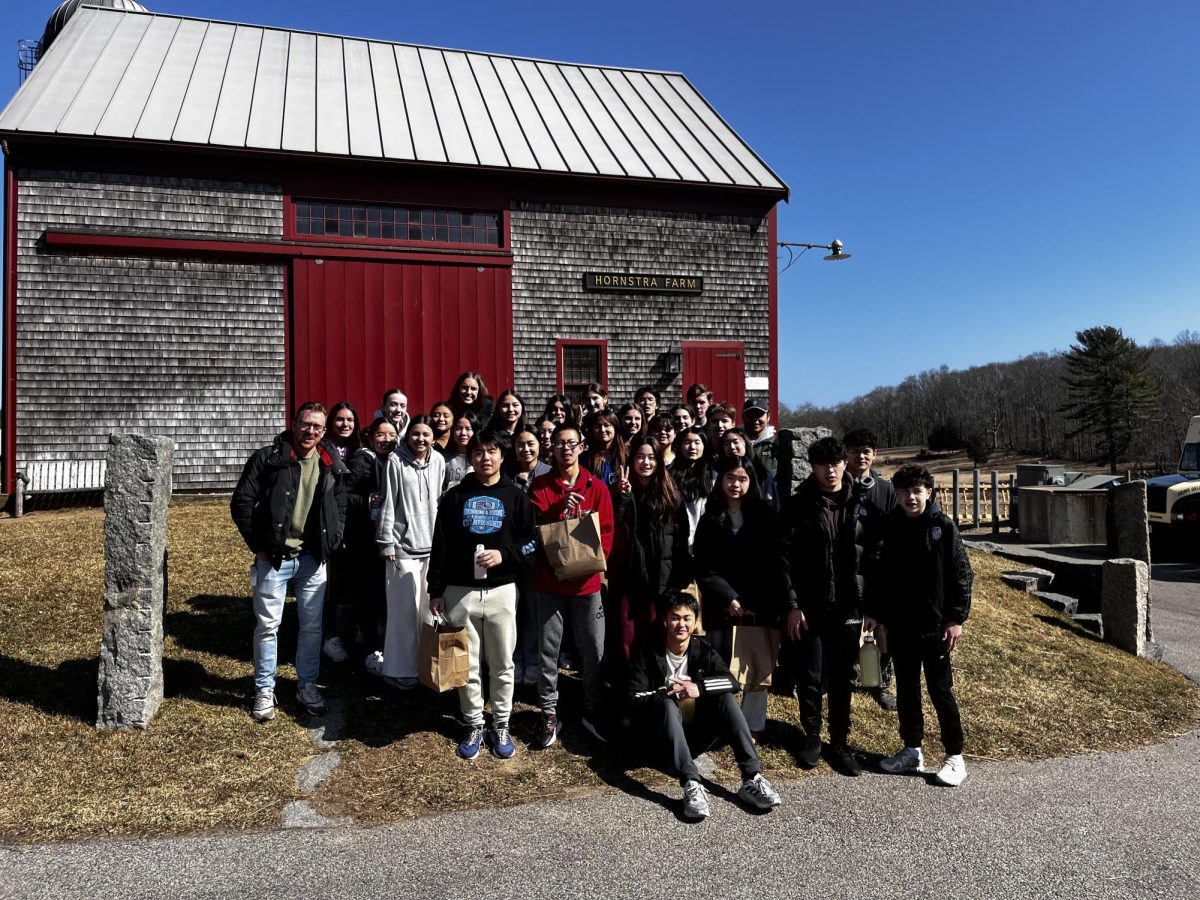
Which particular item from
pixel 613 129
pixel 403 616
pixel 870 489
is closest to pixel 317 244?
pixel 613 129

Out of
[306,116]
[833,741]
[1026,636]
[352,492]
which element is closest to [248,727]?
[352,492]

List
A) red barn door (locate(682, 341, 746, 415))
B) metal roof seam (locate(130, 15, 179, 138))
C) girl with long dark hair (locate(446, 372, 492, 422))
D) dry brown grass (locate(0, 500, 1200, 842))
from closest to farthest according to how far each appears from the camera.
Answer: dry brown grass (locate(0, 500, 1200, 842)) < girl with long dark hair (locate(446, 372, 492, 422)) < metal roof seam (locate(130, 15, 179, 138)) < red barn door (locate(682, 341, 746, 415))

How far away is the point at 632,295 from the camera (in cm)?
1345

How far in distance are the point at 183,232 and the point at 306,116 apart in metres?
3.10

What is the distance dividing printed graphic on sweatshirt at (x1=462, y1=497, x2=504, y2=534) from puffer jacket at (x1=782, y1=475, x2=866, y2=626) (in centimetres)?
164

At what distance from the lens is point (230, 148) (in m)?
11.4


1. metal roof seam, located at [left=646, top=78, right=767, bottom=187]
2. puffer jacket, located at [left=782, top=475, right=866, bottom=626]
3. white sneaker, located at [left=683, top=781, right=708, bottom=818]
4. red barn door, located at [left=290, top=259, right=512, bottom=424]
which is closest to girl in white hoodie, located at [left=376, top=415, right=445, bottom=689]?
white sneaker, located at [left=683, top=781, right=708, bottom=818]

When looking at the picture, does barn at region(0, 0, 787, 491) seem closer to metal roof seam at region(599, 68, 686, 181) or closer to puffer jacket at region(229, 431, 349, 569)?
metal roof seam at region(599, 68, 686, 181)

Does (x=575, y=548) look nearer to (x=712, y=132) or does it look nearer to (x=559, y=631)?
(x=559, y=631)

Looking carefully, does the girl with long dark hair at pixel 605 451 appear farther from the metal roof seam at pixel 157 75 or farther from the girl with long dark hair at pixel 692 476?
the metal roof seam at pixel 157 75

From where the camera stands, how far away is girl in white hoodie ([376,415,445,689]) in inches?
181

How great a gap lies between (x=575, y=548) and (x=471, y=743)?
49.4 inches

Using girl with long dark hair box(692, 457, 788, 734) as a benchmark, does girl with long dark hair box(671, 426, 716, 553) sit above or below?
above

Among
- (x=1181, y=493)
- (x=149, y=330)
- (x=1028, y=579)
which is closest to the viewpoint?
(x=1028, y=579)
